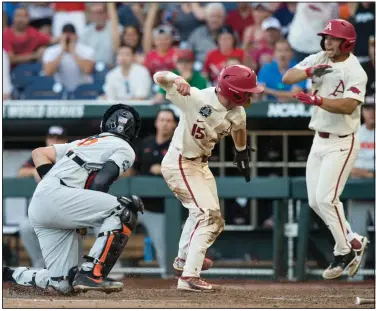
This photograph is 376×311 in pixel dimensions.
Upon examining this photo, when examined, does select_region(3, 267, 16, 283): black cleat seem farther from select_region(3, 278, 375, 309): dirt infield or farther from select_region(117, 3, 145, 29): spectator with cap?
select_region(117, 3, 145, 29): spectator with cap

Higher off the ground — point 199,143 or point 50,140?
point 199,143

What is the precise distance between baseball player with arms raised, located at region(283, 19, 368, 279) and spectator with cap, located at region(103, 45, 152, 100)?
3180 mm

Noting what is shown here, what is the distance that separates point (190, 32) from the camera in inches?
466

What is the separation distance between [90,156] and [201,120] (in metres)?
0.92

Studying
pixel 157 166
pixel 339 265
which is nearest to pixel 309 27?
pixel 157 166

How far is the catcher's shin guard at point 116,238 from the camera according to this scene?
653 cm

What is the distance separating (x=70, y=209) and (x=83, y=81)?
17.0ft

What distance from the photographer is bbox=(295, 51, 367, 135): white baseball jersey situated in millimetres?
7918

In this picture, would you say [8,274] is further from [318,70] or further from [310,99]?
[318,70]

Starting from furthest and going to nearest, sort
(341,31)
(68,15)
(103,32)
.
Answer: (68,15)
(103,32)
(341,31)

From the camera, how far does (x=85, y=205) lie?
21.6 ft

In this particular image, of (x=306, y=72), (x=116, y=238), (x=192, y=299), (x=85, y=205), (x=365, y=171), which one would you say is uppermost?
(x=306, y=72)

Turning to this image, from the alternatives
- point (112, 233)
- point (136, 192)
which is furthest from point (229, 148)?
point (112, 233)

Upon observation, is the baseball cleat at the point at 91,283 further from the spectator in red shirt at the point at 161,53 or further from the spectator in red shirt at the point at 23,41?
the spectator in red shirt at the point at 23,41
